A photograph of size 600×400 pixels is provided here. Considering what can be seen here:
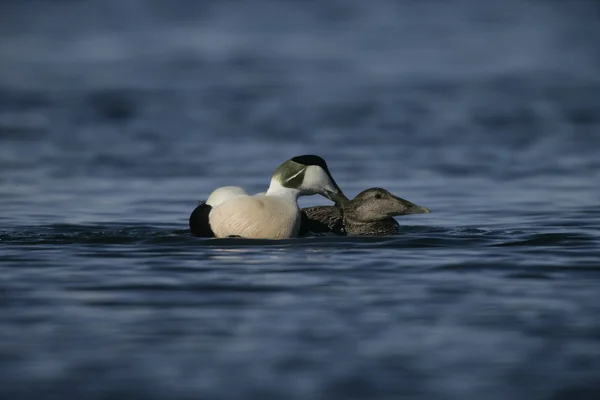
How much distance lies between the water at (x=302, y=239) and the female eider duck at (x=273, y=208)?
0.20 metres

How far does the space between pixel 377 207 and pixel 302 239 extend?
93 centimetres

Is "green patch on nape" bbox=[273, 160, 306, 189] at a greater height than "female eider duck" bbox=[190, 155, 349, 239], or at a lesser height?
greater

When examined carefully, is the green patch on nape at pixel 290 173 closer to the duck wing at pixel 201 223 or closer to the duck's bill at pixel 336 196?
the duck's bill at pixel 336 196

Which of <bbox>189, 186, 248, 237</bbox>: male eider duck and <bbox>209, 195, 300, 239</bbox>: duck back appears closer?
<bbox>209, 195, 300, 239</bbox>: duck back

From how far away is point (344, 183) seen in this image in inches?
633

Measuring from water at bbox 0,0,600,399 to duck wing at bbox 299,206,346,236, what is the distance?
1.62 ft

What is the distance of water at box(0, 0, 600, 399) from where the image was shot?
7.43 metres

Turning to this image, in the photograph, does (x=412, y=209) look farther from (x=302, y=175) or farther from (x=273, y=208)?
(x=273, y=208)

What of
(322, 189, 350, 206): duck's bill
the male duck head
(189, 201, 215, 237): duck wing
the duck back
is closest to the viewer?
the duck back

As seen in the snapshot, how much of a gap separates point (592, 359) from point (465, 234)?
15.1 ft

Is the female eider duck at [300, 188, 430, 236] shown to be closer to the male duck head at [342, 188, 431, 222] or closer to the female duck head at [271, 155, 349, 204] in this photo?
the male duck head at [342, 188, 431, 222]

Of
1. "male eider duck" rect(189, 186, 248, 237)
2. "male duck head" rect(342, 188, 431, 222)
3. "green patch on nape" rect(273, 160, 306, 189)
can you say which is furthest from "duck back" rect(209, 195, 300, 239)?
"male duck head" rect(342, 188, 431, 222)

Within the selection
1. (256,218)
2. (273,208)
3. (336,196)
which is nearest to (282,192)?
(273,208)

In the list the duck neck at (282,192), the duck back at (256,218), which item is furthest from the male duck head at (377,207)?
the duck back at (256,218)
